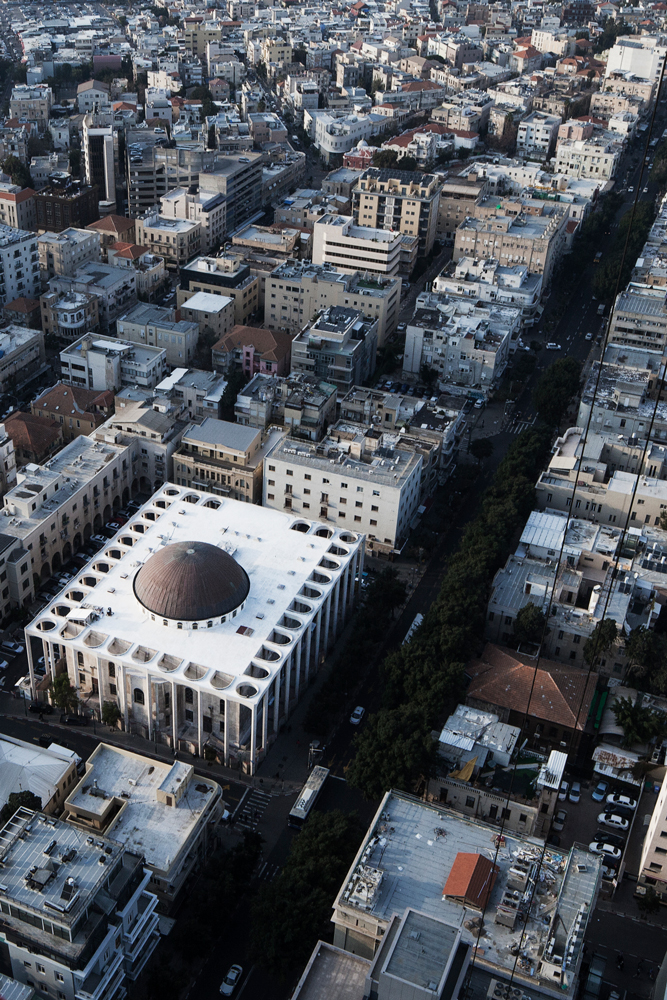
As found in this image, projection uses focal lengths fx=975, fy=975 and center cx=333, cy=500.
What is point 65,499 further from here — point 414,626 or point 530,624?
point 530,624

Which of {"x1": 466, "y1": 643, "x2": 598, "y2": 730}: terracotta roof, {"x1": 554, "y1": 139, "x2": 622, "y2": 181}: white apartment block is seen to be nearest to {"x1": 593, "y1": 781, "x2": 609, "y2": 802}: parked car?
{"x1": 466, "y1": 643, "x2": 598, "y2": 730}: terracotta roof

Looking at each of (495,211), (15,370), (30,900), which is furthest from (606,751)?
(495,211)

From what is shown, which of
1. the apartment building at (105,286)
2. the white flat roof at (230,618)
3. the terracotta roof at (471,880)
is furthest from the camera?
the apartment building at (105,286)

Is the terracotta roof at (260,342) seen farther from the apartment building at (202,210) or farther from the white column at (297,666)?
the white column at (297,666)

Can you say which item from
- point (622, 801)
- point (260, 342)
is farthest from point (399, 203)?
point (622, 801)

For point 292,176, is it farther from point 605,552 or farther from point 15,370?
point 605,552

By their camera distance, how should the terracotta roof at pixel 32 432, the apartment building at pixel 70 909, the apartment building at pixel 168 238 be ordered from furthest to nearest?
1. the apartment building at pixel 168 238
2. the terracotta roof at pixel 32 432
3. the apartment building at pixel 70 909

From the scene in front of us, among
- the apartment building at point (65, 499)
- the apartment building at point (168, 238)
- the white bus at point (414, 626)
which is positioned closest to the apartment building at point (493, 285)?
the apartment building at point (168, 238)
